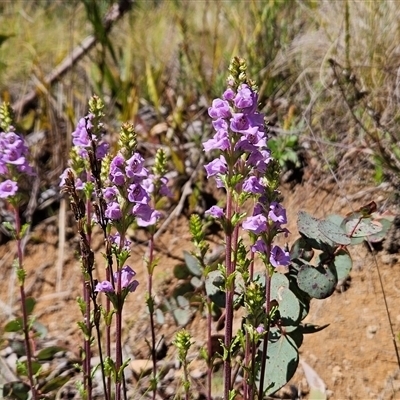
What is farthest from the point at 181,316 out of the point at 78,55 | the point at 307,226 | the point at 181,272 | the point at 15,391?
the point at 78,55

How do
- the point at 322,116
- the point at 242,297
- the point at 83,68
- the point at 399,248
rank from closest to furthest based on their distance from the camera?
the point at 242,297 < the point at 399,248 < the point at 322,116 < the point at 83,68

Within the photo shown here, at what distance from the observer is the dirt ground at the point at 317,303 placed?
216cm

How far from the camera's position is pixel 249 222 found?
1.58 m

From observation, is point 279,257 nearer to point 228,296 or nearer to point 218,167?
point 228,296

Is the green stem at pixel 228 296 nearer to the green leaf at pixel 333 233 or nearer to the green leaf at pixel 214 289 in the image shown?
the green leaf at pixel 214 289

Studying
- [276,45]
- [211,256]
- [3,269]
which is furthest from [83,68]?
[211,256]

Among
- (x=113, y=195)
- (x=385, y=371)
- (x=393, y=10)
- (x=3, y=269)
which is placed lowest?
(x=385, y=371)

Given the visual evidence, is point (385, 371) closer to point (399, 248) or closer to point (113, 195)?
point (399, 248)

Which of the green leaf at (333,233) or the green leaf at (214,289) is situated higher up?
the green leaf at (333,233)

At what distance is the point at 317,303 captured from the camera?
2.48 metres

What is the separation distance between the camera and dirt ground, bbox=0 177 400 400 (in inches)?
85.2

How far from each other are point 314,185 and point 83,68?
2664 millimetres

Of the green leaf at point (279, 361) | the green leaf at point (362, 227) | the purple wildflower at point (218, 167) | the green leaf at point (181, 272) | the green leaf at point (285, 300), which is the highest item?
the green leaf at point (181, 272)

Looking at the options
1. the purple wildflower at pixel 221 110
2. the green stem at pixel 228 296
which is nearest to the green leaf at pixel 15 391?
the green stem at pixel 228 296
